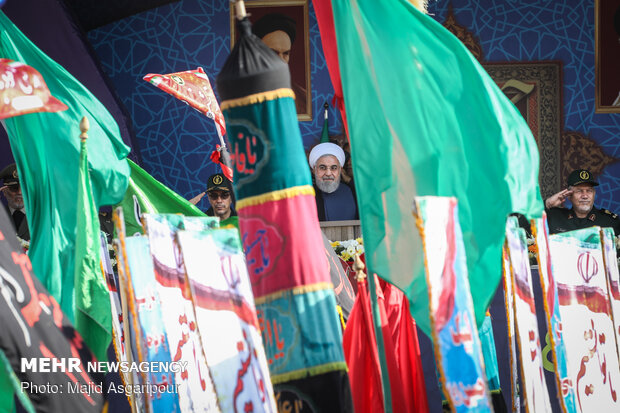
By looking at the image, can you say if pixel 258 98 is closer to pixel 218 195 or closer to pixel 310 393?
pixel 310 393

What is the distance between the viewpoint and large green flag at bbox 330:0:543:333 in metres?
2.89

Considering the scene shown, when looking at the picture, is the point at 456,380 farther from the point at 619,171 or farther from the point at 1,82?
the point at 619,171

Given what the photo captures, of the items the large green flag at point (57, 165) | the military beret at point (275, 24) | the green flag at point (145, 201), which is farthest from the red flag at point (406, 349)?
the military beret at point (275, 24)

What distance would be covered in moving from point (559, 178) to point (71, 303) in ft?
19.4

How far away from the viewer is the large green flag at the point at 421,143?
9.50ft

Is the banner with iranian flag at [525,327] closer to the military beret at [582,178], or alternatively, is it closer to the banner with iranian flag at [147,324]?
the banner with iranian flag at [147,324]

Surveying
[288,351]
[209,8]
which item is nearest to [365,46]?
[288,351]

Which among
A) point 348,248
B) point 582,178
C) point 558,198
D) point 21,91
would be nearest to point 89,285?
point 21,91

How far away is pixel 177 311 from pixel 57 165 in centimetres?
109

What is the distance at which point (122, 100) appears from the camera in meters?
8.24

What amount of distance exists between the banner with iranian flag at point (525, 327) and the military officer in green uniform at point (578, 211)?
3.03 m

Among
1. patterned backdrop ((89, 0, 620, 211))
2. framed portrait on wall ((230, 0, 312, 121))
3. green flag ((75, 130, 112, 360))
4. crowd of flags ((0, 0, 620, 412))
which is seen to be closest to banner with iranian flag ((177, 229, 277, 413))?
crowd of flags ((0, 0, 620, 412))

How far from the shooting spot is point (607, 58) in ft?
27.3

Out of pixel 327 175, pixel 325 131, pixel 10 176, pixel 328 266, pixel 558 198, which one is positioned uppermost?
pixel 325 131
